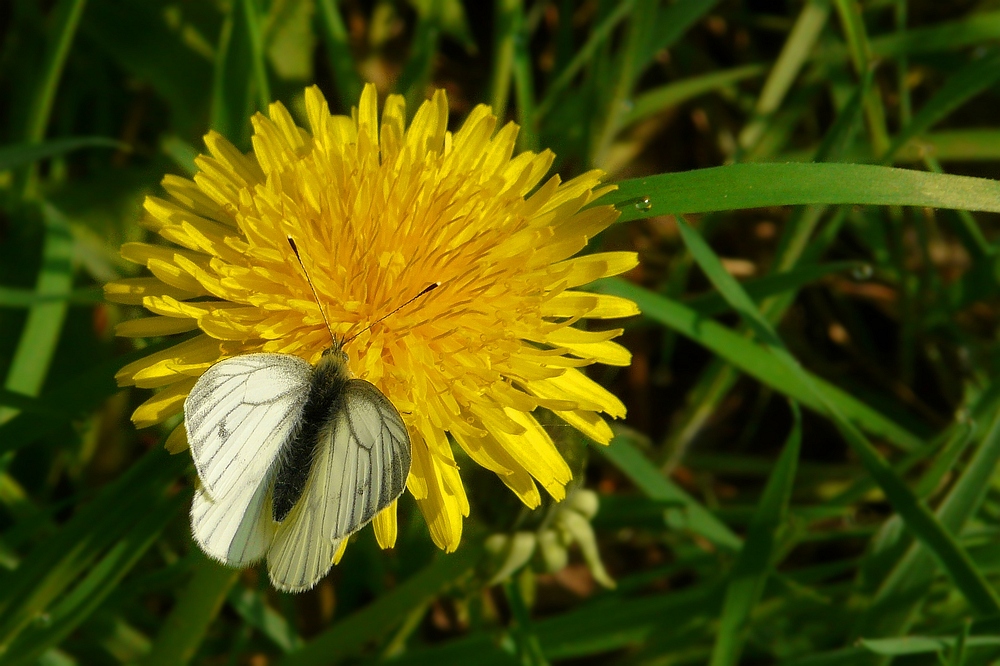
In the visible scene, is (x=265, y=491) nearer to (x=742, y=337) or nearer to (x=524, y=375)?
(x=524, y=375)

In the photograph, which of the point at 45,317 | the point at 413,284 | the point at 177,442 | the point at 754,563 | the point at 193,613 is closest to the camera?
the point at 177,442

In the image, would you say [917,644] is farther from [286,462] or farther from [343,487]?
[286,462]

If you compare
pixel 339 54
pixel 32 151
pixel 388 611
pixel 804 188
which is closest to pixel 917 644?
pixel 804 188

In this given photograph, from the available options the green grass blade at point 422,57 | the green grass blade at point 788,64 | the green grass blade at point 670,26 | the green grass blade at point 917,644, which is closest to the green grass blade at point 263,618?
A: the green grass blade at point 917,644

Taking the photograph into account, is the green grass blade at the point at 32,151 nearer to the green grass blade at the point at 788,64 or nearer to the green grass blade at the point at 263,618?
the green grass blade at the point at 263,618

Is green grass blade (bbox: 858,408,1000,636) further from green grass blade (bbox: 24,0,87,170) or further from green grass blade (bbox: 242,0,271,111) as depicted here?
green grass blade (bbox: 24,0,87,170)

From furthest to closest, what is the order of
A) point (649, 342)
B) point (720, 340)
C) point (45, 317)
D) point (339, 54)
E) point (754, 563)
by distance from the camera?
point (649, 342), point (339, 54), point (45, 317), point (720, 340), point (754, 563)

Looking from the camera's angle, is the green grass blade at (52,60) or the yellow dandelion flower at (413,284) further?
the green grass blade at (52,60)
